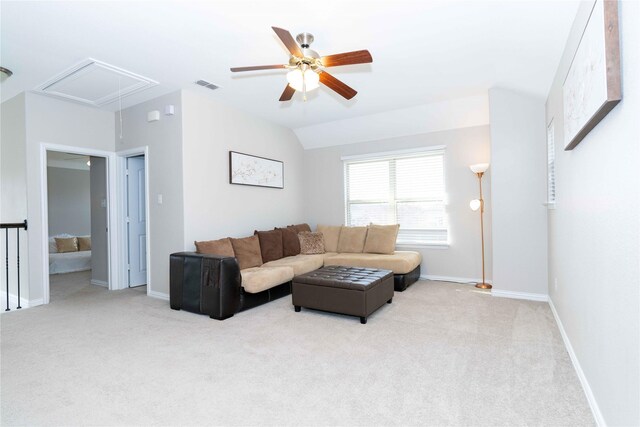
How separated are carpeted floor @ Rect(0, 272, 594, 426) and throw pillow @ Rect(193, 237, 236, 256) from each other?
74 cm

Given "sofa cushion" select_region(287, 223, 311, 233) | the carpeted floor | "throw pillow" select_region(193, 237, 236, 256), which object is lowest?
the carpeted floor

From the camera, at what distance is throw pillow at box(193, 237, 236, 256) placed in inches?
156

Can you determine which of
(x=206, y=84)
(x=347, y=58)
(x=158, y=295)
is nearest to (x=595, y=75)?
(x=347, y=58)

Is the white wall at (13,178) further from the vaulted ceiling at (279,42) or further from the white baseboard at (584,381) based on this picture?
the white baseboard at (584,381)

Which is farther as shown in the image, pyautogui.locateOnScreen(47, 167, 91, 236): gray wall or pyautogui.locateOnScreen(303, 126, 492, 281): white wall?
pyautogui.locateOnScreen(47, 167, 91, 236): gray wall

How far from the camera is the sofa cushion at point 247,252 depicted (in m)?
4.27

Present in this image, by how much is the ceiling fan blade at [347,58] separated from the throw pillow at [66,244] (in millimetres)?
7059

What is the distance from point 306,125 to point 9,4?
4.08 metres

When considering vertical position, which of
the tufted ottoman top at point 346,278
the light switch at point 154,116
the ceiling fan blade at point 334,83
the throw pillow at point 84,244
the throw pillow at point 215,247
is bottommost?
the tufted ottoman top at point 346,278

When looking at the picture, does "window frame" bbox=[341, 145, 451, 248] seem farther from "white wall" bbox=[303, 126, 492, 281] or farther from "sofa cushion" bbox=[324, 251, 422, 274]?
"sofa cushion" bbox=[324, 251, 422, 274]

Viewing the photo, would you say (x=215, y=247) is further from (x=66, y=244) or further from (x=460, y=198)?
(x=66, y=244)

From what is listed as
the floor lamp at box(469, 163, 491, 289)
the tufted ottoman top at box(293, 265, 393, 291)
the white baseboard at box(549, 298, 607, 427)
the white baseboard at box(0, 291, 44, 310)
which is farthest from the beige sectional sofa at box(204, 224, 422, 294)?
the white baseboard at box(0, 291, 44, 310)

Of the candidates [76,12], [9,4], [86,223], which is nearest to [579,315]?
[76,12]

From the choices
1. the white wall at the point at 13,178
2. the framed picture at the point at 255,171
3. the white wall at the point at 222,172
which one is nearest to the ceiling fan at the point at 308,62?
the white wall at the point at 222,172
